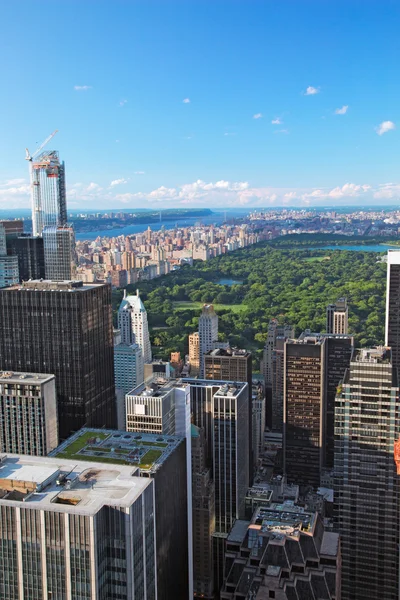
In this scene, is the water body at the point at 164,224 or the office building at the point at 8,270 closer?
the office building at the point at 8,270

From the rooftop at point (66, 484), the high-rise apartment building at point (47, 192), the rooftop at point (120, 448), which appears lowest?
the rooftop at point (120, 448)

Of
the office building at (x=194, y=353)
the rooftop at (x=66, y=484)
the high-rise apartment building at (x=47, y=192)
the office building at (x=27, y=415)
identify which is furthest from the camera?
the high-rise apartment building at (x=47, y=192)

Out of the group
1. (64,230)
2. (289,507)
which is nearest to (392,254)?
(64,230)

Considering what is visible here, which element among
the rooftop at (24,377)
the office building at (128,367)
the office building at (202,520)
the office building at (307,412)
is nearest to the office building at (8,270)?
the office building at (128,367)

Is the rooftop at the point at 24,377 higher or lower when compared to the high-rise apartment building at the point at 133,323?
higher

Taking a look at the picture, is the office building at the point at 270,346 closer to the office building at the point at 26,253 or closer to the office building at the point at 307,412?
the office building at the point at 307,412

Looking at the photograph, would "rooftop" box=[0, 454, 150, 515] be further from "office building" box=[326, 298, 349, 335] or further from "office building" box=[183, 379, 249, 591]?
"office building" box=[326, 298, 349, 335]

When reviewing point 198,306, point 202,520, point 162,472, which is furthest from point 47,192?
point 162,472
